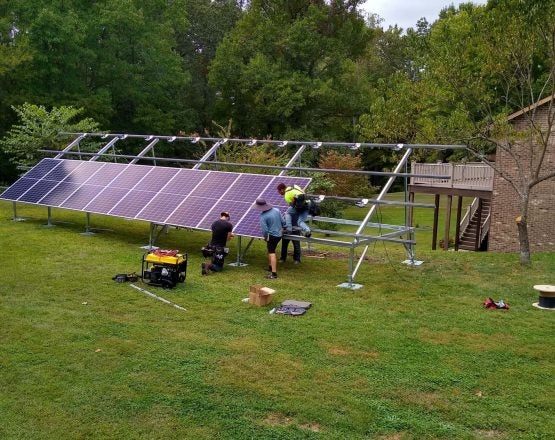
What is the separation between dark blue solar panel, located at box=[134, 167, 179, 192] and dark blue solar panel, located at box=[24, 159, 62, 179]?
4.85 metres

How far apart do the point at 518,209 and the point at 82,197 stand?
49.6 feet

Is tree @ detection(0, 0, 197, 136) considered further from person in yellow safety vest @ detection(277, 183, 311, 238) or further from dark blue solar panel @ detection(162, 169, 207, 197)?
person in yellow safety vest @ detection(277, 183, 311, 238)

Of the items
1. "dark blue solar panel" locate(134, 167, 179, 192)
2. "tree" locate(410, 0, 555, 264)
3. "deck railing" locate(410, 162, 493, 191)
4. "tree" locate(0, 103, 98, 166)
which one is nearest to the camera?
"tree" locate(410, 0, 555, 264)

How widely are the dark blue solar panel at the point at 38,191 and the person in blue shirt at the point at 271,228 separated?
8960 mm

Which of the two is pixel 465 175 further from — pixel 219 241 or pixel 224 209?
pixel 219 241

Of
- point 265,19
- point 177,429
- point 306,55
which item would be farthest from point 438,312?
point 265,19

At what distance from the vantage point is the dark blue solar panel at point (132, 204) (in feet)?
51.2

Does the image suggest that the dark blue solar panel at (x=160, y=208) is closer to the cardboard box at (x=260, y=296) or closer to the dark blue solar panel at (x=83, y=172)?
the dark blue solar panel at (x=83, y=172)

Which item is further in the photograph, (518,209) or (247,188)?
(518,209)

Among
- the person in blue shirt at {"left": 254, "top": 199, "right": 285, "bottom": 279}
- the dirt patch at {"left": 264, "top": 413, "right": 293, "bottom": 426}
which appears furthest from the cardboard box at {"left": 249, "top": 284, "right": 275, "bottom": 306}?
the dirt patch at {"left": 264, "top": 413, "right": 293, "bottom": 426}

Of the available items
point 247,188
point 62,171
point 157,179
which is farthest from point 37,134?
point 247,188

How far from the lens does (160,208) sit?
1528 cm

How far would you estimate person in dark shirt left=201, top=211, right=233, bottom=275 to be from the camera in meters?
13.0

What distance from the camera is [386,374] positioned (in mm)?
7621
